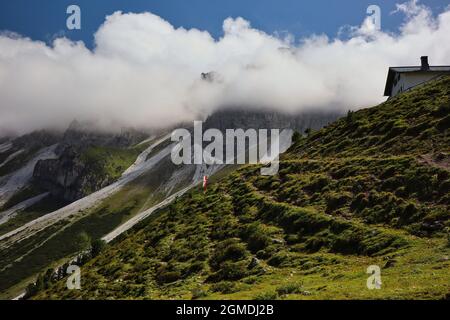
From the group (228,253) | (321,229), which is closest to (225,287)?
(228,253)

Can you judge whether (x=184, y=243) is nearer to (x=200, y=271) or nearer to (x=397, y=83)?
(x=200, y=271)

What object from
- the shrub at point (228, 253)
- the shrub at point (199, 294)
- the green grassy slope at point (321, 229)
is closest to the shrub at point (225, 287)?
the green grassy slope at point (321, 229)

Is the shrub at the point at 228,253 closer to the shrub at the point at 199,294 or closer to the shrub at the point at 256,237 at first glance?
the shrub at the point at 256,237

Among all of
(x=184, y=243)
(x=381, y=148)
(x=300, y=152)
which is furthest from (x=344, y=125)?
(x=184, y=243)

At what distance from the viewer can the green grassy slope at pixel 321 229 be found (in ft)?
85.8

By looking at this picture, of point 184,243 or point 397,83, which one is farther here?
point 397,83

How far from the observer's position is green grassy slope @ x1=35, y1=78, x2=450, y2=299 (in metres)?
26.1

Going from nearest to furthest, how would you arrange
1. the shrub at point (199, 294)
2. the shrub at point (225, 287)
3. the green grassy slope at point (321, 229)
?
the green grassy slope at point (321, 229)
the shrub at point (199, 294)
the shrub at point (225, 287)

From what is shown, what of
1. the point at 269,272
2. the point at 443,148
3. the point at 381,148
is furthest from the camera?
the point at 381,148

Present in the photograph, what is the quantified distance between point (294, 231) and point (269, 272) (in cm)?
797

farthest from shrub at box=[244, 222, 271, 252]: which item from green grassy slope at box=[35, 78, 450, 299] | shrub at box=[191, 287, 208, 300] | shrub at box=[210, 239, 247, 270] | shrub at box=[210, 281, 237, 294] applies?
shrub at box=[191, 287, 208, 300]

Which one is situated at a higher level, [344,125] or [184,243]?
[344,125]

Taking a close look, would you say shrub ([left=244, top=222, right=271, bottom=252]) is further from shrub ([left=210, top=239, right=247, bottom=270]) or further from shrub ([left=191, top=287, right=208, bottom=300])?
shrub ([left=191, top=287, right=208, bottom=300])
